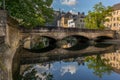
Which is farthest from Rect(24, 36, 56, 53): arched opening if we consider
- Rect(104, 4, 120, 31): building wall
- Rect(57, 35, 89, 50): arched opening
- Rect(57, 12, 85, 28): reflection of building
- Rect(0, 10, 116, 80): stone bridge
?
Rect(57, 12, 85, 28): reflection of building

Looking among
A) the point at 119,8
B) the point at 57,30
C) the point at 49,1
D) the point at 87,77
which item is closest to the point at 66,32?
the point at 57,30

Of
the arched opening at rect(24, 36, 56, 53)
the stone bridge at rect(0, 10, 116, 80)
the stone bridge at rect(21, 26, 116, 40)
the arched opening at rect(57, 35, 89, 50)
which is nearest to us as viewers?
the stone bridge at rect(0, 10, 116, 80)

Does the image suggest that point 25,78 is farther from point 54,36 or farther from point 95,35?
point 95,35

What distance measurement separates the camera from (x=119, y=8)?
8581 centimetres

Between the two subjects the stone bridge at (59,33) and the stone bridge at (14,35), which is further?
the stone bridge at (59,33)

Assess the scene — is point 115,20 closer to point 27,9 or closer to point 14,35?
point 27,9

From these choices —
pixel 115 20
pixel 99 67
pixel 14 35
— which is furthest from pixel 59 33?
pixel 115 20

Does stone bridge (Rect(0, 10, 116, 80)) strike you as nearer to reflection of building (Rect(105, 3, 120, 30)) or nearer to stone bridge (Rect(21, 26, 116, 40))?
stone bridge (Rect(21, 26, 116, 40))

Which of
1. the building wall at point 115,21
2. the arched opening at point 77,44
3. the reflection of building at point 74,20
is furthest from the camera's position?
the reflection of building at point 74,20

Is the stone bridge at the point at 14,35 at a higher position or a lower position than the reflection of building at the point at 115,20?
lower

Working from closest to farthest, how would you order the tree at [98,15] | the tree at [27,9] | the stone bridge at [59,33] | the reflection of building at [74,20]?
the tree at [27,9], the stone bridge at [59,33], the tree at [98,15], the reflection of building at [74,20]

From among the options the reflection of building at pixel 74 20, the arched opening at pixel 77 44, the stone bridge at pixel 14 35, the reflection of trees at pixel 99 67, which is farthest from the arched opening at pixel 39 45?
the reflection of building at pixel 74 20

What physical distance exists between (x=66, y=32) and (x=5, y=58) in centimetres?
3850

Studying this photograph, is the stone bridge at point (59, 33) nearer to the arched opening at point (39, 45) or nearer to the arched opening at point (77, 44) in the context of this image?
the arched opening at point (39, 45)
